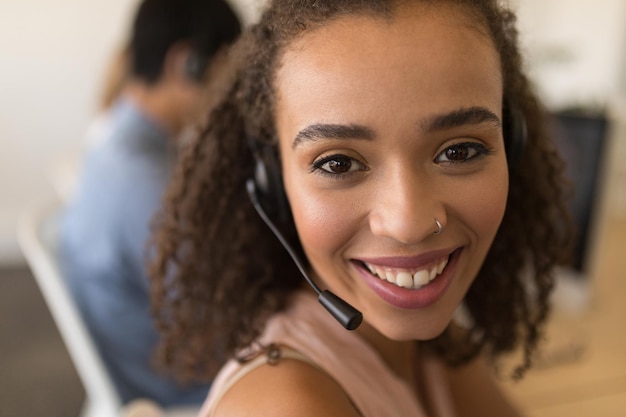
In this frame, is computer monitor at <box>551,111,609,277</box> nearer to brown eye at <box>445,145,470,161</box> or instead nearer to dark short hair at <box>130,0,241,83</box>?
dark short hair at <box>130,0,241,83</box>

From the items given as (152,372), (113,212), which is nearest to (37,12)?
(113,212)

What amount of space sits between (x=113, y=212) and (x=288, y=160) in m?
0.83

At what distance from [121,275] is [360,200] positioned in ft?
2.99

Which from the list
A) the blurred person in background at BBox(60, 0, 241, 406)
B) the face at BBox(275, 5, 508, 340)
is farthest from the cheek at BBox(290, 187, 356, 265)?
the blurred person in background at BBox(60, 0, 241, 406)

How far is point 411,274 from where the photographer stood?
58 cm

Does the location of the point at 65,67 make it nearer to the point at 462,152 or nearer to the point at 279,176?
the point at 279,176

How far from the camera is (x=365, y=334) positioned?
716 mm

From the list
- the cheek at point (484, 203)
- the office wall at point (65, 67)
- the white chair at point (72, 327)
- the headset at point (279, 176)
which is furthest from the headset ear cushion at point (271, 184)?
the office wall at point (65, 67)

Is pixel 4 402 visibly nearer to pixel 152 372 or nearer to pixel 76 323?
pixel 152 372

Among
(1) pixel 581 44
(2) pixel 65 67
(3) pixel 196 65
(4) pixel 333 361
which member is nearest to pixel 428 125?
(4) pixel 333 361

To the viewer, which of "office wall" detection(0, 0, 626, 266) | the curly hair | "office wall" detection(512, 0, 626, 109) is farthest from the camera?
"office wall" detection(0, 0, 626, 266)

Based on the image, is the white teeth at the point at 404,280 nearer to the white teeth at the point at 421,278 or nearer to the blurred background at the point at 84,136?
the white teeth at the point at 421,278

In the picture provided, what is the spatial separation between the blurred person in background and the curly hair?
1.37ft

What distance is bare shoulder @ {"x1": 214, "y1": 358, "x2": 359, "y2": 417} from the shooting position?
561 millimetres
